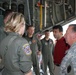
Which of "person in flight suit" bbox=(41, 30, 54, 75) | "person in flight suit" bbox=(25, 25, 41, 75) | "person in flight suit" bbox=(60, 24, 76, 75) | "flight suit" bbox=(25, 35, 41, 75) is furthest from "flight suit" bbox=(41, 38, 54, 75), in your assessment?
"person in flight suit" bbox=(60, 24, 76, 75)

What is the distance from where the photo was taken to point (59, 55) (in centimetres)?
456

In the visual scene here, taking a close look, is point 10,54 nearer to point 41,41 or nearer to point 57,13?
point 41,41

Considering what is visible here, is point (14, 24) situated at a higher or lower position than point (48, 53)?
higher

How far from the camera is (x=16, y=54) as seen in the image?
2.59m

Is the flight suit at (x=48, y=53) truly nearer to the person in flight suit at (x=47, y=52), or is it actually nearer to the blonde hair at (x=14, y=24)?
the person in flight suit at (x=47, y=52)

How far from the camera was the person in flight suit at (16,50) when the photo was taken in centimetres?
259

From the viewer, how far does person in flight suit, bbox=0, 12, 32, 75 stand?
2.59 metres

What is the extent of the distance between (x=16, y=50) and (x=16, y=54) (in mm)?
42

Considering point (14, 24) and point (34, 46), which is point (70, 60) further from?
point (34, 46)

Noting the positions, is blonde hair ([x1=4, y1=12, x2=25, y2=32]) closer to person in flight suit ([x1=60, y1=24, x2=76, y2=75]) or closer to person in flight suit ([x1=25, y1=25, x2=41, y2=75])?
person in flight suit ([x1=60, y1=24, x2=76, y2=75])

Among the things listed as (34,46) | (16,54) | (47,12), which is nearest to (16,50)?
(16,54)

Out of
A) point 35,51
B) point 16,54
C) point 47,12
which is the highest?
point 16,54

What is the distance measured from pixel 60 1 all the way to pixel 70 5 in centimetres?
46

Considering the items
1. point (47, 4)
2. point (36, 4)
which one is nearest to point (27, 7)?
point (36, 4)
